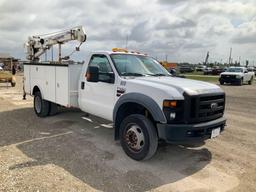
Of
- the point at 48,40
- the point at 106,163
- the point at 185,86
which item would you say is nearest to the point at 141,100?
the point at 185,86

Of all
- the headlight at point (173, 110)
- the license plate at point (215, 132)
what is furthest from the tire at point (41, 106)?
the license plate at point (215, 132)

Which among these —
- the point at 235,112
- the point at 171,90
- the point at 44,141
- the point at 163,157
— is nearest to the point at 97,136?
the point at 44,141

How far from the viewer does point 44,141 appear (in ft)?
20.6

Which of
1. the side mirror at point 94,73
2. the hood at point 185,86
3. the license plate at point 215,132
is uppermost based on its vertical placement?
the side mirror at point 94,73

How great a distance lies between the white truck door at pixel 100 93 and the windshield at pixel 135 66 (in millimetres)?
232

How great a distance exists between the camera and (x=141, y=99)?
5043mm

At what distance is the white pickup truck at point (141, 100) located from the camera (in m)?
4.69

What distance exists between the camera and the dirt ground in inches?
167

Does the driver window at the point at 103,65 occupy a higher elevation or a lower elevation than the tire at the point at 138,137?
higher

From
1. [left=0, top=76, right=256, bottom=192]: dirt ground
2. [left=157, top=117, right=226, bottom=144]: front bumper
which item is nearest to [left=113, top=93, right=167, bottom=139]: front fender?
[left=157, top=117, right=226, bottom=144]: front bumper

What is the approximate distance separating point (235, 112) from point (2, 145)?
823 cm

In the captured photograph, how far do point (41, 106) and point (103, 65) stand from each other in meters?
3.31

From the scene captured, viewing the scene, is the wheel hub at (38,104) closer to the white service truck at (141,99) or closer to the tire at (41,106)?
the tire at (41,106)

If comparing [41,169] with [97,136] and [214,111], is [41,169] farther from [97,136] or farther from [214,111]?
[214,111]
